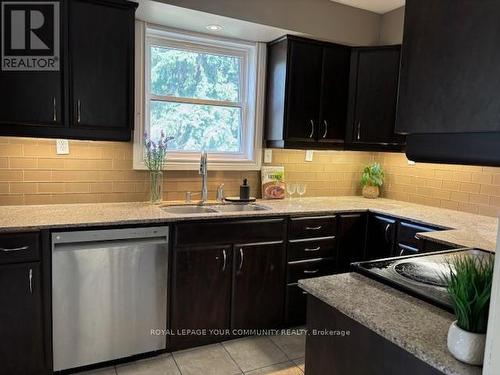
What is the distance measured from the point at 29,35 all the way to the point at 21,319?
65.5 inches

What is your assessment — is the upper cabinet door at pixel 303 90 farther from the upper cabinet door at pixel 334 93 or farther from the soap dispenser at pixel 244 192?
the soap dispenser at pixel 244 192

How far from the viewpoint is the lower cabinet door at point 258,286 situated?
2672mm

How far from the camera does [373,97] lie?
324cm

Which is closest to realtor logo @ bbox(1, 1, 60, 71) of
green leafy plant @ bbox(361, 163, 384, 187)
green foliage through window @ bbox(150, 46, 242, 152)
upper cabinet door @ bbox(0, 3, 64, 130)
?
upper cabinet door @ bbox(0, 3, 64, 130)

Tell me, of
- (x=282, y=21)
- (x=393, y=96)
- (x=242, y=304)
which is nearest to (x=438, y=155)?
(x=242, y=304)

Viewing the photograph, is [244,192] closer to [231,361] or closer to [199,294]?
[199,294]

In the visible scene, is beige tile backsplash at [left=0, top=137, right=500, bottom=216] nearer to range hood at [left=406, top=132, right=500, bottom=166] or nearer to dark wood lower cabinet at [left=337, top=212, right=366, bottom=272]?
dark wood lower cabinet at [left=337, top=212, right=366, bottom=272]

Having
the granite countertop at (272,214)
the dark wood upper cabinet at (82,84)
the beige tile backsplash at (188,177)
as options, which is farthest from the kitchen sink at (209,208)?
the dark wood upper cabinet at (82,84)

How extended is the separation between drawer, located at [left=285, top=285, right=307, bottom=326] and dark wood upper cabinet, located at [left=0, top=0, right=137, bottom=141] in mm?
1700

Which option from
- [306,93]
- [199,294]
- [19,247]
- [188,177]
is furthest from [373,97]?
[19,247]

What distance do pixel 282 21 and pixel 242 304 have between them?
215cm

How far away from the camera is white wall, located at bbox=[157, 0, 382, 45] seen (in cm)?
267

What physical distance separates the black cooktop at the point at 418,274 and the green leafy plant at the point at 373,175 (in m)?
2.00

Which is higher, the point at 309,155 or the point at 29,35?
the point at 29,35
